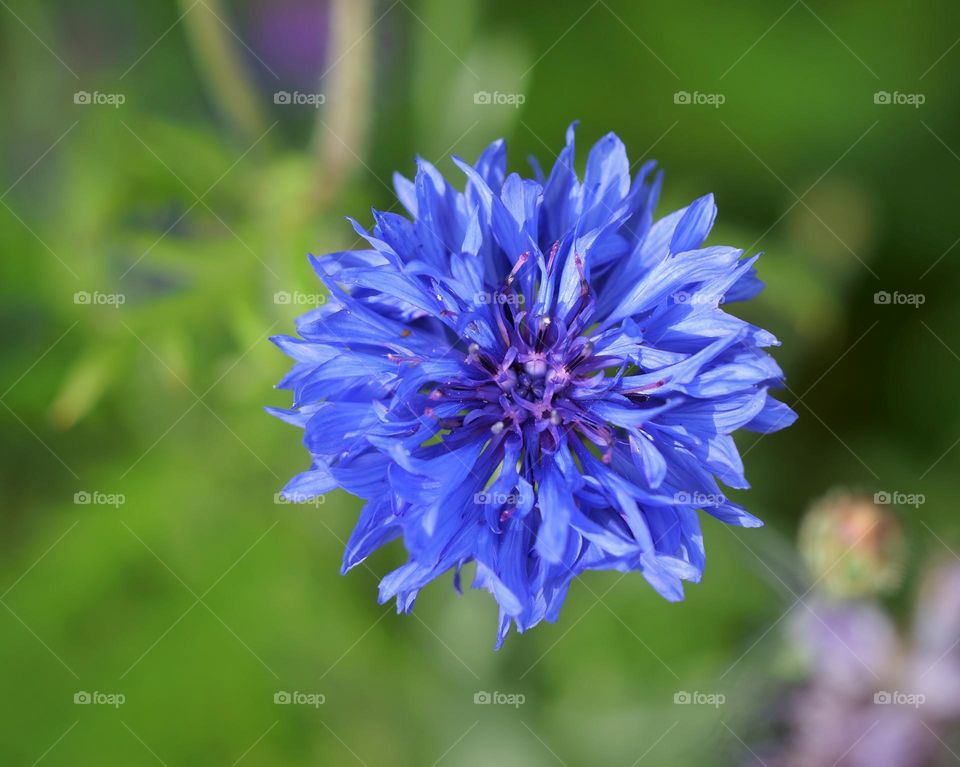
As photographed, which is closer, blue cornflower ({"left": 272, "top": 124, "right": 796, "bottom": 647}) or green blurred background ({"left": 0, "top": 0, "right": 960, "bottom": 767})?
blue cornflower ({"left": 272, "top": 124, "right": 796, "bottom": 647})

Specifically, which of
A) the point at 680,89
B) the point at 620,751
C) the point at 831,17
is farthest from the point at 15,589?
the point at 831,17

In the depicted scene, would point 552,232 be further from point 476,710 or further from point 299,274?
point 476,710

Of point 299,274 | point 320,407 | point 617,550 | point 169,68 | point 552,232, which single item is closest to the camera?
point 617,550

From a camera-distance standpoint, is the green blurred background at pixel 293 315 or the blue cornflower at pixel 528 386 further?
the green blurred background at pixel 293 315

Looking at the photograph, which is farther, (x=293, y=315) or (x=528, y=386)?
(x=293, y=315)
